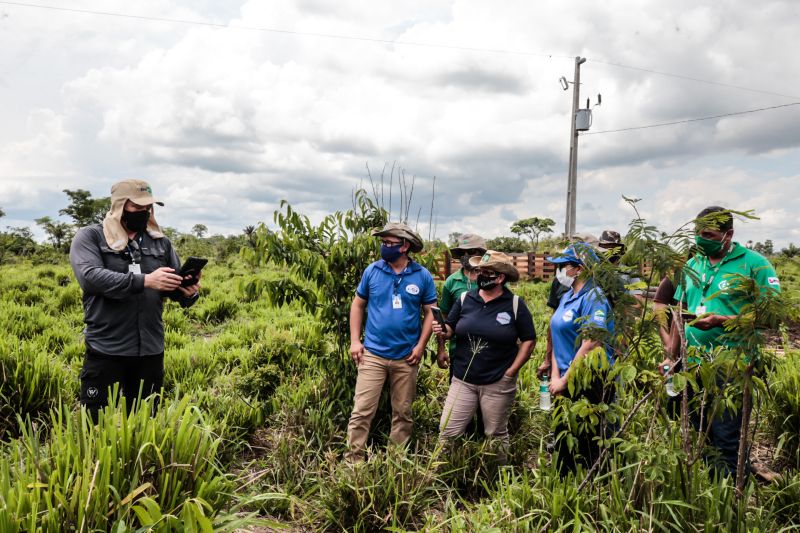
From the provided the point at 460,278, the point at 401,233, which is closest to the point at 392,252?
the point at 401,233

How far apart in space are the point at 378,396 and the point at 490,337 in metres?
0.95

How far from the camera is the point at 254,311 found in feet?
32.0

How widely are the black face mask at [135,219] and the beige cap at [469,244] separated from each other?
2.54 meters

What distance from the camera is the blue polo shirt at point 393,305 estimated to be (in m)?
3.88

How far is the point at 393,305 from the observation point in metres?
3.90

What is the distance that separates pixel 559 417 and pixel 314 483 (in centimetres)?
179

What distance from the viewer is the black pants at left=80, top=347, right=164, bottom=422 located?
122 inches

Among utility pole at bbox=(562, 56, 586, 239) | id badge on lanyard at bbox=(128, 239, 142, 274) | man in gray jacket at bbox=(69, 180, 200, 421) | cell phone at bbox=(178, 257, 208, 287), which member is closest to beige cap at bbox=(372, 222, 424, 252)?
cell phone at bbox=(178, 257, 208, 287)

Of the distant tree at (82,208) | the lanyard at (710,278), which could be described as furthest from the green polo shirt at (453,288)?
the distant tree at (82,208)

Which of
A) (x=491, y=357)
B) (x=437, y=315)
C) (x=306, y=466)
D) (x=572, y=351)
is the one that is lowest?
(x=306, y=466)

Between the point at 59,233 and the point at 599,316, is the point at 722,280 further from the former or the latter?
the point at 59,233

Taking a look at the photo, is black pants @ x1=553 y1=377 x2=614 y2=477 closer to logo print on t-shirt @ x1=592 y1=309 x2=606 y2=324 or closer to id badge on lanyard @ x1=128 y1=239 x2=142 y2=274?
logo print on t-shirt @ x1=592 y1=309 x2=606 y2=324

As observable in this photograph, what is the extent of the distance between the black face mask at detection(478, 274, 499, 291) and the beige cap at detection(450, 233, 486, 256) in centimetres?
83

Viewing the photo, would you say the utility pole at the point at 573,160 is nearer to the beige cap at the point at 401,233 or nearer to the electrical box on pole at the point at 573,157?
the electrical box on pole at the point at 573,157
